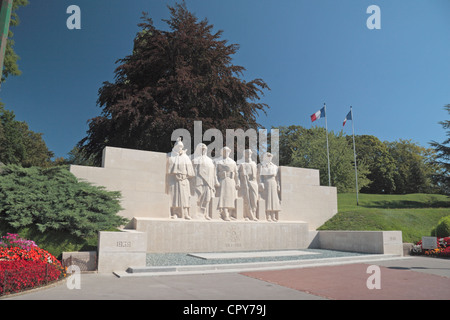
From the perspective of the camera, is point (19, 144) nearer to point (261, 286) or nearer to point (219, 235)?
point (219, 235)

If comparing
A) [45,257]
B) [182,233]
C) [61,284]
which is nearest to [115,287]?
[61,284]

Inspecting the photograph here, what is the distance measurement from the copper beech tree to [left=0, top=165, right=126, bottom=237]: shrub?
8.65 meters

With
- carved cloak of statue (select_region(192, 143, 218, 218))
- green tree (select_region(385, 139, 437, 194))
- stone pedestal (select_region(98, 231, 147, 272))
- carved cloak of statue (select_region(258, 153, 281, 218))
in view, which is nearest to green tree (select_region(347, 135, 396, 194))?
green tree (select_region(385, 139, 437, 194))

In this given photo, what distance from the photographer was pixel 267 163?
1611cm

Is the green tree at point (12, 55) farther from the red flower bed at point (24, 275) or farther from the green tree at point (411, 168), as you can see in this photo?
the green tree at point (411, 168)

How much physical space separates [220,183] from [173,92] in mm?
Answer: 7237

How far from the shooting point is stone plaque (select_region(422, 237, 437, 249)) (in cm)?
1291

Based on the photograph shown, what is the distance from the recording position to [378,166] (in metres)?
50.1

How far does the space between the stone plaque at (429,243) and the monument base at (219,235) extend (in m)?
4.74

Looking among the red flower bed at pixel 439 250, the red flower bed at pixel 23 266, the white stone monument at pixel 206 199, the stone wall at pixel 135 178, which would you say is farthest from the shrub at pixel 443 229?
the red flower bed at pixel 23 266

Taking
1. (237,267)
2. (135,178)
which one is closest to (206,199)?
(135,178)

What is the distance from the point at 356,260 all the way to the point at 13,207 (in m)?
10.6

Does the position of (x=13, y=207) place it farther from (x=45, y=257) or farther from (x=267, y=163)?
(x=267, y=163)

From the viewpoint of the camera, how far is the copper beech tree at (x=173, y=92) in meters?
18.9
